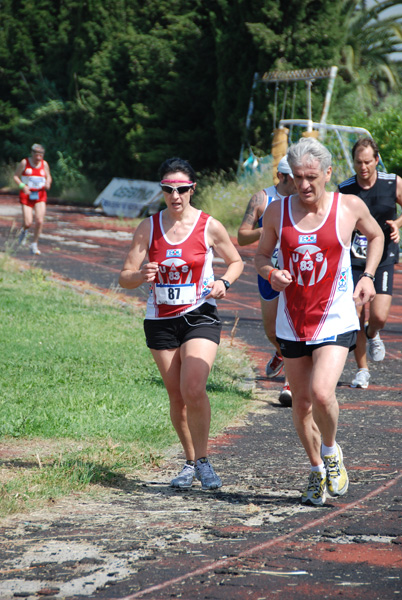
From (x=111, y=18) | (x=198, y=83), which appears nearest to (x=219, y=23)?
(x=198, y=83)

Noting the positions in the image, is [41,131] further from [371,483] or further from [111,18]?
[371,483]

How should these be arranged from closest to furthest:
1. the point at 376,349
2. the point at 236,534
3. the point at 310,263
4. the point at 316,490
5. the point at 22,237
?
the point at 236,534 → the point at 310,263 → the point at 316,490 → the point at 376,349 → the point at 22,237

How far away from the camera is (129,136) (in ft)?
102

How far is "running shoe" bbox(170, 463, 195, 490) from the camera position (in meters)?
5.49

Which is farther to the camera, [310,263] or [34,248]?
[34,248]

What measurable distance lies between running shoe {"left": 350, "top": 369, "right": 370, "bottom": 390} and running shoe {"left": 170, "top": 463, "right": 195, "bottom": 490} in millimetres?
3309

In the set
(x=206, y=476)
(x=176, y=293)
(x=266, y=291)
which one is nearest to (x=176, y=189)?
(x=176, y=293)

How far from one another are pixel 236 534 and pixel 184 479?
1024 mm

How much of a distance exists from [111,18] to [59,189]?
720 cm

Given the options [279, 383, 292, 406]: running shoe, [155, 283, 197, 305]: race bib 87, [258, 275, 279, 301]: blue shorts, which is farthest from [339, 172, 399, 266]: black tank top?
[155, 283, 197, 305]: race bib 87

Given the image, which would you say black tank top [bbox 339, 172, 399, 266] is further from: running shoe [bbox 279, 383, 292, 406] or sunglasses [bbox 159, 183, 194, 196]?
sunglasses [bbox 159, 183, 194, 196]

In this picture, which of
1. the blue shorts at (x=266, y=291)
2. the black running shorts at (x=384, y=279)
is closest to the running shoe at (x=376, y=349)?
the black running shorts at (x=384, y=279)

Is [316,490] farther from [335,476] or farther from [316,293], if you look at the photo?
[316,293]

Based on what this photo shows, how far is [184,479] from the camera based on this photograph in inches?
217
